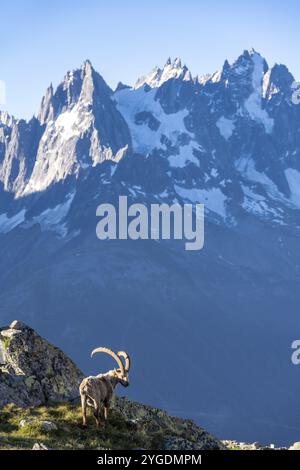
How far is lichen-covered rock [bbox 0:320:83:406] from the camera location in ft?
113

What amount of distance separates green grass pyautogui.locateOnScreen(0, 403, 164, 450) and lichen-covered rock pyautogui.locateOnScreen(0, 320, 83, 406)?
850 millimetres

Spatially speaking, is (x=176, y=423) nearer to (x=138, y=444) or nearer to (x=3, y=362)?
(x=138, y=444)

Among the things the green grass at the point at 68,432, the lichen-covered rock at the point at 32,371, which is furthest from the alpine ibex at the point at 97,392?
the lichen-covered rock at the point at 32,371

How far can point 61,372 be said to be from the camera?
3556cm

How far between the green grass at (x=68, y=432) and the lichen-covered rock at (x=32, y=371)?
2.79 ft

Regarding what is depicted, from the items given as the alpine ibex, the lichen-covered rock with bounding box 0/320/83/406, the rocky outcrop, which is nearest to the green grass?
the rocky outcrop

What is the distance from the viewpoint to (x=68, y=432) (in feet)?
99.8

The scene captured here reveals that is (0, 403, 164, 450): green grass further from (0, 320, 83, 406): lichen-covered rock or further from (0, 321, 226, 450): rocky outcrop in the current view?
(0, 320, 83, 406): lichen-covered rock

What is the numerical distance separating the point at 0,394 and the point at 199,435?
7965 millimetres

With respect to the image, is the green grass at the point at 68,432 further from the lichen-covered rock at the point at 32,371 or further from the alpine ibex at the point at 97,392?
the lichen-covered rock at the point at 32,371
